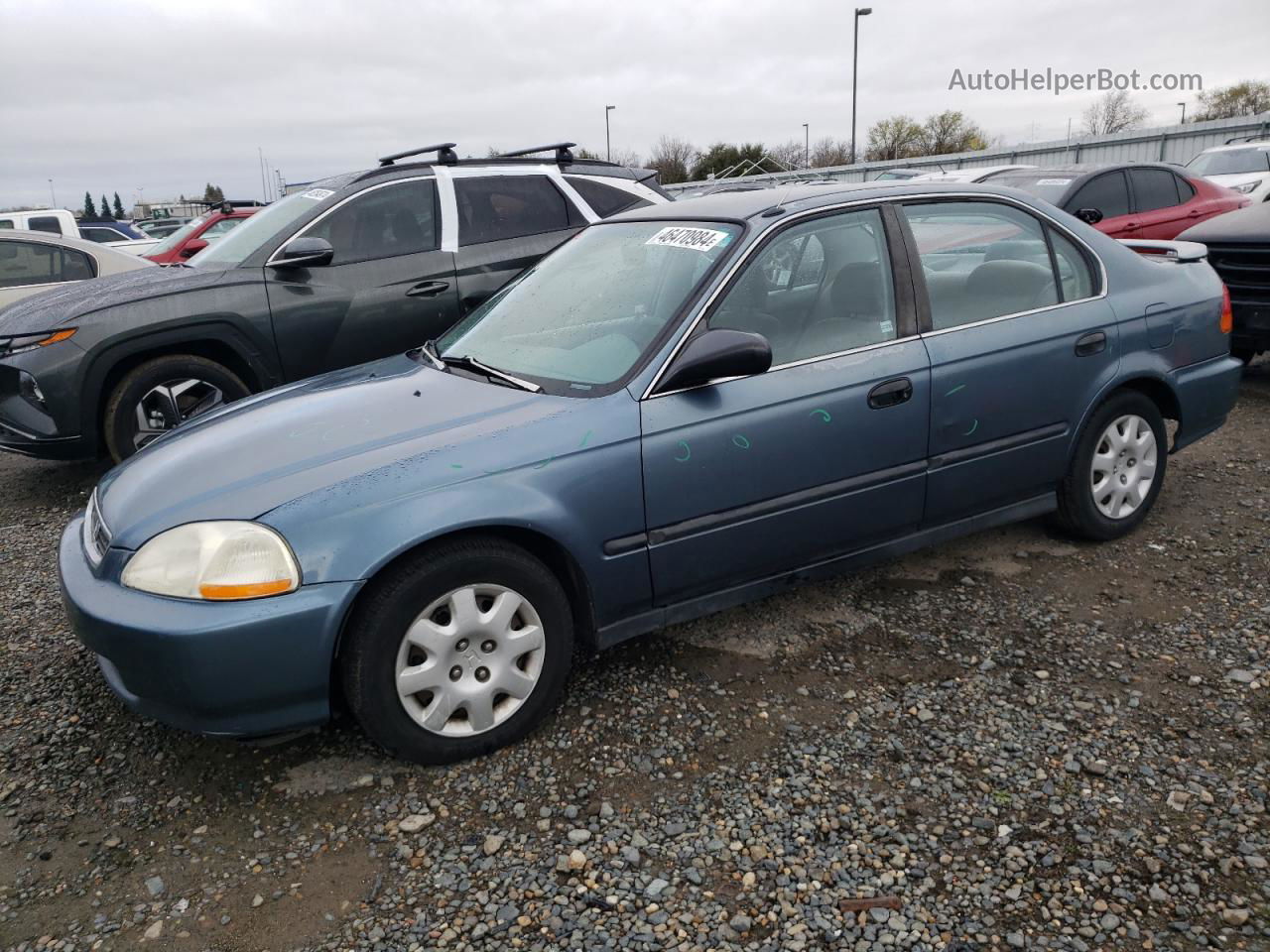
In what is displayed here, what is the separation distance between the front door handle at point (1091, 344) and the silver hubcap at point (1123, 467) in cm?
37

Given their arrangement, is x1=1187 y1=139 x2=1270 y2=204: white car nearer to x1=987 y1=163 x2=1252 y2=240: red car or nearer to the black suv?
x1=987 y1=163 x2=1252 y2=240: red car

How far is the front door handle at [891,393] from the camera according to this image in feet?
11.1

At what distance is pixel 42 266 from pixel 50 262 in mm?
81

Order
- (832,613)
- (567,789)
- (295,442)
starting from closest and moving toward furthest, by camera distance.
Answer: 1. (567,789)
2. (295,442)
3. (832,613)

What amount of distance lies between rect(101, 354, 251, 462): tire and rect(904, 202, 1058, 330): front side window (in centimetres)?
393

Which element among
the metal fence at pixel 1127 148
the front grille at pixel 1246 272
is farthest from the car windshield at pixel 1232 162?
the front grille at pixel 1246 272

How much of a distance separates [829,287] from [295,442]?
1916mm

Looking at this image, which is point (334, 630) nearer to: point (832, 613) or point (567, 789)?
point (567, 789)

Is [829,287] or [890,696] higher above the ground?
[829,287]

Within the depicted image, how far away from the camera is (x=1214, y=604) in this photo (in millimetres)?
3711

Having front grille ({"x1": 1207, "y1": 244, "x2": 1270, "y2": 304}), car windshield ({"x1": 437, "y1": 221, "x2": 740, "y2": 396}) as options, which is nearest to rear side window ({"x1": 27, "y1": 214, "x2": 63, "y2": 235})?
car windshield ({"x1": 437, "y1": 221, "x2": 740, "y2": 396})

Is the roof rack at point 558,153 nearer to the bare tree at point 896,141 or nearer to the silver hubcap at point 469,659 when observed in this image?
the silver hubcap at point 469,659

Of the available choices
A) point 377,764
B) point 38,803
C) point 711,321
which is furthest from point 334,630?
point 711,321

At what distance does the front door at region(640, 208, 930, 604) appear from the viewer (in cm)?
307
